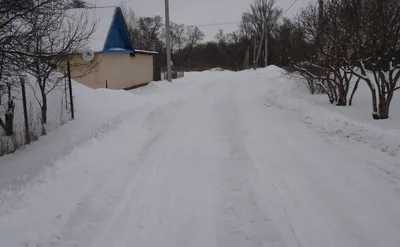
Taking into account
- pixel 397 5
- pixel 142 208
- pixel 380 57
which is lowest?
pixel 142 208

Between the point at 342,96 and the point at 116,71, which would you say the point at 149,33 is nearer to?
the point at 116,71

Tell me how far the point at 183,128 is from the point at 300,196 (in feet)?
17.7

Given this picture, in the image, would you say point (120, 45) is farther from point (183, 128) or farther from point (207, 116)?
point (183, 128)

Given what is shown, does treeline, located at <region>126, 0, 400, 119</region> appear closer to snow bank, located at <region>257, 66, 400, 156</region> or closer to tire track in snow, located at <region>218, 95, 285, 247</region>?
snow bank, located at <region>257, 66, 400, 156</region>

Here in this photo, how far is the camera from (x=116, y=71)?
76.3 ft

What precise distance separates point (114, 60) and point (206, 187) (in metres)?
19.3

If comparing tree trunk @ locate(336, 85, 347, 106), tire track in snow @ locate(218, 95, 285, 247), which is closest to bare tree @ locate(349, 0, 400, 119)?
tree trunk @ locate(336, 85, 347, 106)

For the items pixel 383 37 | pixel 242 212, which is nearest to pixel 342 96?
pixel 383 37

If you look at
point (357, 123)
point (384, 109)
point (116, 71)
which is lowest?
point (357, 123)

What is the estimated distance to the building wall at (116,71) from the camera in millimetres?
20984

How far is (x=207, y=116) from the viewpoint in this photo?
11961mm

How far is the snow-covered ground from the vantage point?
3.87m

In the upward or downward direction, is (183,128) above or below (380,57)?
below

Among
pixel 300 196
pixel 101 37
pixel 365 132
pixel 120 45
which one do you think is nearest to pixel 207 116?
pixel 365 132
